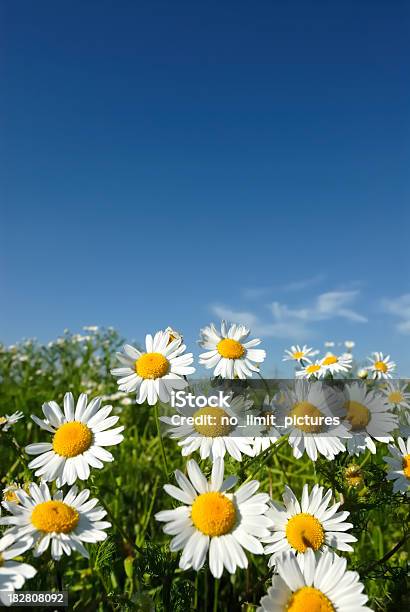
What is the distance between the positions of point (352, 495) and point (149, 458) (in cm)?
190

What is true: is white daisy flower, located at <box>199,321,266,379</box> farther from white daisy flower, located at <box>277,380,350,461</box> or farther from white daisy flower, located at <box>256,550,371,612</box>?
white daisy flower, located at <box>256,550,371,612</box>

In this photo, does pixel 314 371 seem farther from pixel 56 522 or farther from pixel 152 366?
pixel 56 522

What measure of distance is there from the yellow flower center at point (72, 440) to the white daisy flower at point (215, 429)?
0.24 m

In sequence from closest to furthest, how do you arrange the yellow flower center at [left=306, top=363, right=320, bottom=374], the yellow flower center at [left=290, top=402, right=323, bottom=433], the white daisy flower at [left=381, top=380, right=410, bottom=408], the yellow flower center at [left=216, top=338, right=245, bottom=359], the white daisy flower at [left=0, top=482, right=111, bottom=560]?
the white daisy flower at [left=0, top=482, right=111, bottom=560], the yellow flower center at [left=290, top=402, right=323, bottom=433], the yellow flower center at [left=216, top=338, right=245, bottom=359], the white daisy flower at [left=381, top=380, right=410, bottom=408], the yellow flower center at [left=306, top=363, right=320, bottom=374]

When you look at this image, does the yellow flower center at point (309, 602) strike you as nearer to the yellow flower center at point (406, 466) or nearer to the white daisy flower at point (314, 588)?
the white daisy flower at point (314, 588)

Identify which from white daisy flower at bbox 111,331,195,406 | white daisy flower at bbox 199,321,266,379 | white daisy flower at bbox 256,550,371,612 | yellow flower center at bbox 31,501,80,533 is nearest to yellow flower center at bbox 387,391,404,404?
white daisy flower at bbox 199,321,266,379

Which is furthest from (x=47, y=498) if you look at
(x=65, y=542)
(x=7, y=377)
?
(x=7, y=377)

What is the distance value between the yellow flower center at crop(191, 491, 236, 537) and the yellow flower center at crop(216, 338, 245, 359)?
2.14 feet

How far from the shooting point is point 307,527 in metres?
1.49

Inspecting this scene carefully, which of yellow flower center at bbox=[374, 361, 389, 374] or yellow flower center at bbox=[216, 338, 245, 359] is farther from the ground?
yellow flower center at bbox=[374, 361, 389, 374]

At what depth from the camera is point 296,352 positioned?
3.56 meters

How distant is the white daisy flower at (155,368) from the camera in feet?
5.77

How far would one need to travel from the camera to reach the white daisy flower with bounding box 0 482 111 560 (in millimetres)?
1375

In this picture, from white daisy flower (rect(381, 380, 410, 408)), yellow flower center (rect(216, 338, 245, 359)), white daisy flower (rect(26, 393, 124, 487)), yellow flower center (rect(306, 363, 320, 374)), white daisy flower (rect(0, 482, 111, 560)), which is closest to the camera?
white daisy flower (rect(0, 482, 111, 560))
